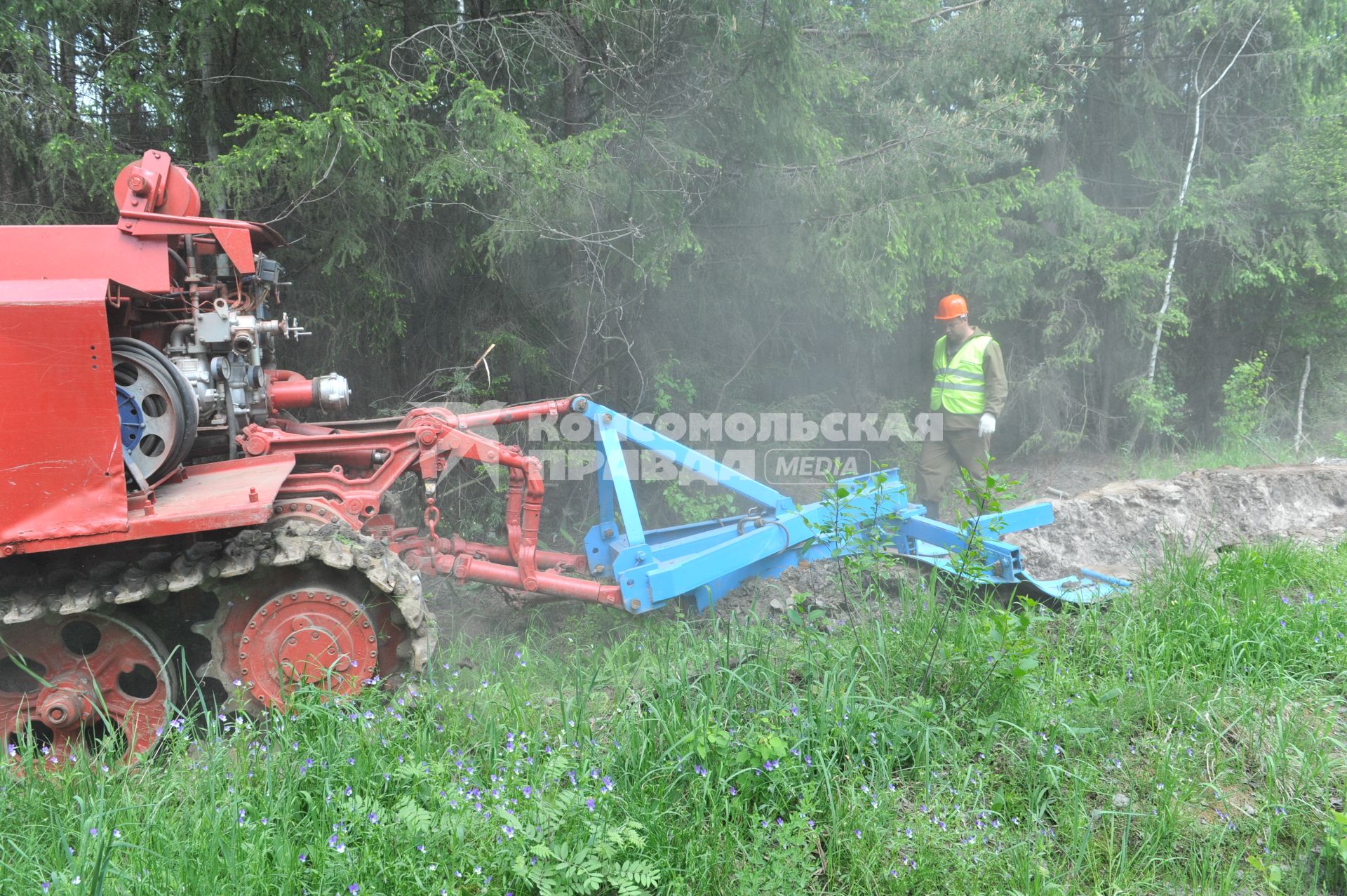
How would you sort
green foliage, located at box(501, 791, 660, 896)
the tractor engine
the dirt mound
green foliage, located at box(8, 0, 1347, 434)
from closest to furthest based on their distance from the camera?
green foliage, located at box(501, 791, 660, 896) → the tractor engine → green foliage, located at box(8, 0, 1347, 434) → the dirt mound

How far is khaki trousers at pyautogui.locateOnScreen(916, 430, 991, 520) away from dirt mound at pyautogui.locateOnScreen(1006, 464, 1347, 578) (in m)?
0.75

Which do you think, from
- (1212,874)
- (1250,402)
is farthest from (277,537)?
(1250,402)

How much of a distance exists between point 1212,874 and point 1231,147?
11017 millimetres

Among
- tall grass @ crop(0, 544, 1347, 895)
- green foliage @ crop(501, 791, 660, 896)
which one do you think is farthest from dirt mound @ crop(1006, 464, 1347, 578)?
green foliage @ crop(501, 791, 660, 896)

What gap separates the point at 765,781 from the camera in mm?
2904

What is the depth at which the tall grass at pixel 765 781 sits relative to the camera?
2.46m

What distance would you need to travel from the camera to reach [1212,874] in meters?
2.69

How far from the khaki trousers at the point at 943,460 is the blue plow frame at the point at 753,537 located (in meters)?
2.06

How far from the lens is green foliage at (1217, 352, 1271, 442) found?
10.1m

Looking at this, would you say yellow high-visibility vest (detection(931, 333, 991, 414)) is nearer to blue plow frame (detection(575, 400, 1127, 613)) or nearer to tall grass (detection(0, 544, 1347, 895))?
blue plow frame (detection(575, 400, 1127, 613))

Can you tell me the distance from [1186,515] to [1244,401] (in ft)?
12.2

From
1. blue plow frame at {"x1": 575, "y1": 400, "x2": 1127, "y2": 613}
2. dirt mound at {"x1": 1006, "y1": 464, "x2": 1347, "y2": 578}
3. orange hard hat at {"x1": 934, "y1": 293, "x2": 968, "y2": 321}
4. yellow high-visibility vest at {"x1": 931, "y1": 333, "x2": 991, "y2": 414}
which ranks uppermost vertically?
orange hard hat at {"x1": 934, "y1": 293, "x2": 968, "y2": 321}

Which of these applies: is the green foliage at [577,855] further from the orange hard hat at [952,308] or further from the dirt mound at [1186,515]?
the orange hard hat at [952,308]

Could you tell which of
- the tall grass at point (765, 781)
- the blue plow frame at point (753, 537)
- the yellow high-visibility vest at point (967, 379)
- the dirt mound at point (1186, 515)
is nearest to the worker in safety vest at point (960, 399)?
the yellow high-visibility vest at point (967, 379)
